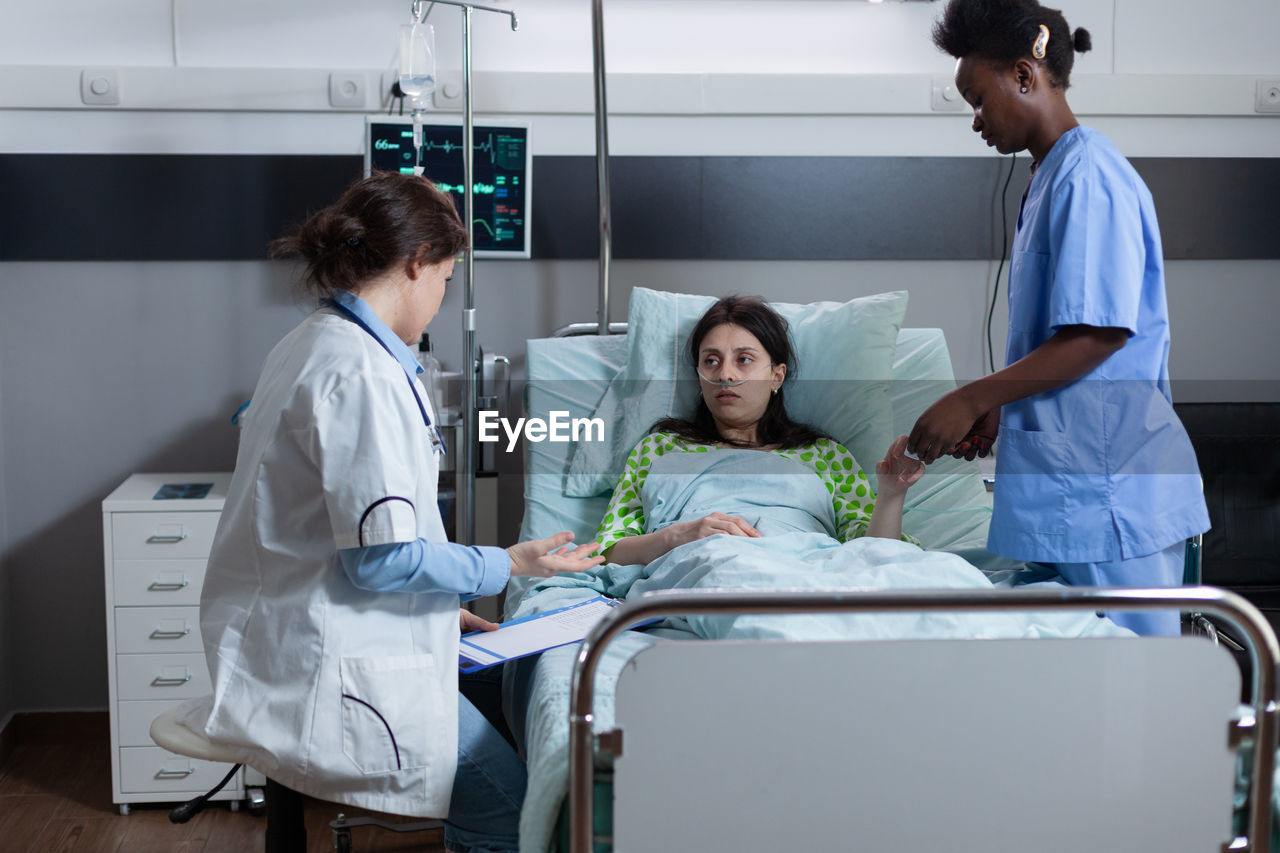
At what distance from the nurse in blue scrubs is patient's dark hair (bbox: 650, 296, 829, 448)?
2.06 ft

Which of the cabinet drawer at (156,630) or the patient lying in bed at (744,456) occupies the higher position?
the patient lying in bed at (744,456)

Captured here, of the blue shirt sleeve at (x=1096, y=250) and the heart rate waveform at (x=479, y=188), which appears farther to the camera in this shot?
the heart rate waveform at (x=479, y=188)

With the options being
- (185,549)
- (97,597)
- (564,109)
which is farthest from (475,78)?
(97,597)

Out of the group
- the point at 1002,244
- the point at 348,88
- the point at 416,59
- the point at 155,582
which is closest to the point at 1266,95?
the point at 1002,244

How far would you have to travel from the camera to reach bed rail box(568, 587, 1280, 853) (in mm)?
1104

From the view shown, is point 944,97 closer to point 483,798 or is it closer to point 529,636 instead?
point 529,636

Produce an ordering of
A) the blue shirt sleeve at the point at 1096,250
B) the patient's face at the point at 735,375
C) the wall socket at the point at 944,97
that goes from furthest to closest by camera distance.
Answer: the wall socket at the point at 944,97
the patient's face at the point at 735,375
the blue shirt sleeve at the point at 1096,250

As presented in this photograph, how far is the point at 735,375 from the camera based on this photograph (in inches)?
91.6

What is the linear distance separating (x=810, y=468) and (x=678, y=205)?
3.22ft

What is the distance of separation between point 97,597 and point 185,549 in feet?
1.92

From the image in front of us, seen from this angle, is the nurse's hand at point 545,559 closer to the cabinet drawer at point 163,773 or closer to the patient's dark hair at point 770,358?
the patient's dark hair at point 770,358

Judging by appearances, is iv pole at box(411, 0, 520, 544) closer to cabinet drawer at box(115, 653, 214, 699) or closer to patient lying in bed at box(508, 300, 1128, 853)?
patient lying in bed at box(508, 300, 1128, 853)

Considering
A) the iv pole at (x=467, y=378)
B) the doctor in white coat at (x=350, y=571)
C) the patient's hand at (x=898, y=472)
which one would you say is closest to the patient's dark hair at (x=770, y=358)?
the patient's hand at (x=898, y=472)

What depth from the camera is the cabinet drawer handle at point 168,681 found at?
2.48m
